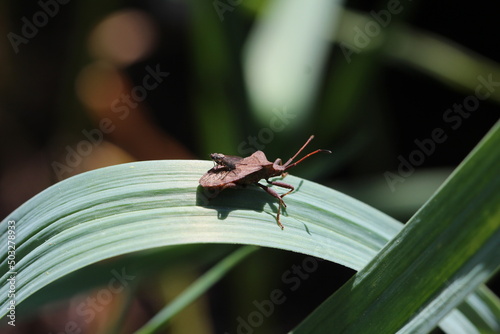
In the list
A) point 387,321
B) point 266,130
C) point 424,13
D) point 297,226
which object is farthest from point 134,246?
point 424,13

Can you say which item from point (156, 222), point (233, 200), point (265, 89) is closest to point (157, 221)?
point (156, 222)

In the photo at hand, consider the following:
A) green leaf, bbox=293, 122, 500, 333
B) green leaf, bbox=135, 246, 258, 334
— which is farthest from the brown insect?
green leaf, bbox=293, 122, 500, 333

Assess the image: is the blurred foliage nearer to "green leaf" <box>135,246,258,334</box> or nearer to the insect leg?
"green leaf" <box>135,246,258,334</box>

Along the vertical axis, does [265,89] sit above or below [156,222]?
above

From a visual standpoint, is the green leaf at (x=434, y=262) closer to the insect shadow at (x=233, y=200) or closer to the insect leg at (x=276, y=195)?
the insect leg at (x=276, y=195)

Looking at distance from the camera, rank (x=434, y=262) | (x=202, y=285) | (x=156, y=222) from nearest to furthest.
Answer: (x=434, y=262) < (x=156, y=222) < (x=202, y=285)

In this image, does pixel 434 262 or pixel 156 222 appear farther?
pixel 156 222

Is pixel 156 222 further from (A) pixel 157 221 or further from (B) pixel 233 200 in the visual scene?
(B) pixel 233 200
